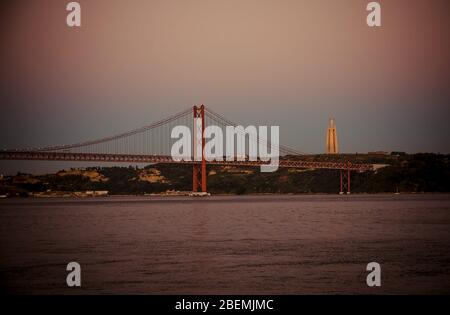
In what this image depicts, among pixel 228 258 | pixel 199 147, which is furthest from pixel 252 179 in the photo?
pixel 228 258

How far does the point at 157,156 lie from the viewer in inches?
3177

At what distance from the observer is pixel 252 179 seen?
13312 cm

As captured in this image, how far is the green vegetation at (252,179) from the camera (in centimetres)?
11219

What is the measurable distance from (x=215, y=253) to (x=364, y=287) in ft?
26.1

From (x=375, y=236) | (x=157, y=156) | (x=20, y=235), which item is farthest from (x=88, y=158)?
(x=375, y=236)

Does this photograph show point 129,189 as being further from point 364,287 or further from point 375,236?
point 364,287

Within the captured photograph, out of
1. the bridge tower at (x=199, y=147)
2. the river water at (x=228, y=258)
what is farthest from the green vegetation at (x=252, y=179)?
the river water at (x=228, y=258)

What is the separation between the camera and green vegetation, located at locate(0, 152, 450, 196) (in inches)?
4417

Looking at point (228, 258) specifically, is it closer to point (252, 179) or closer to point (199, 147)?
point (199, 147)

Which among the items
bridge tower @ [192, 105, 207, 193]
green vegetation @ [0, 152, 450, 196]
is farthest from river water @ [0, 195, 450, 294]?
green vegetation @ [0, 152, 450, 196]

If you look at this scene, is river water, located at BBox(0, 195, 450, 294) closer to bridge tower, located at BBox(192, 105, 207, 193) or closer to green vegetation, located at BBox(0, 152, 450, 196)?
bridge tower, located at BBox(192, 105, 207, 193)

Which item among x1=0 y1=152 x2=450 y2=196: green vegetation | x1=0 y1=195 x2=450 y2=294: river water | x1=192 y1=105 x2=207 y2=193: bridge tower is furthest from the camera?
x1=0 y1=152 x2=450 y2=196: green vegetation

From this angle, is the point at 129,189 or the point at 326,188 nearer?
the point at 326,188
